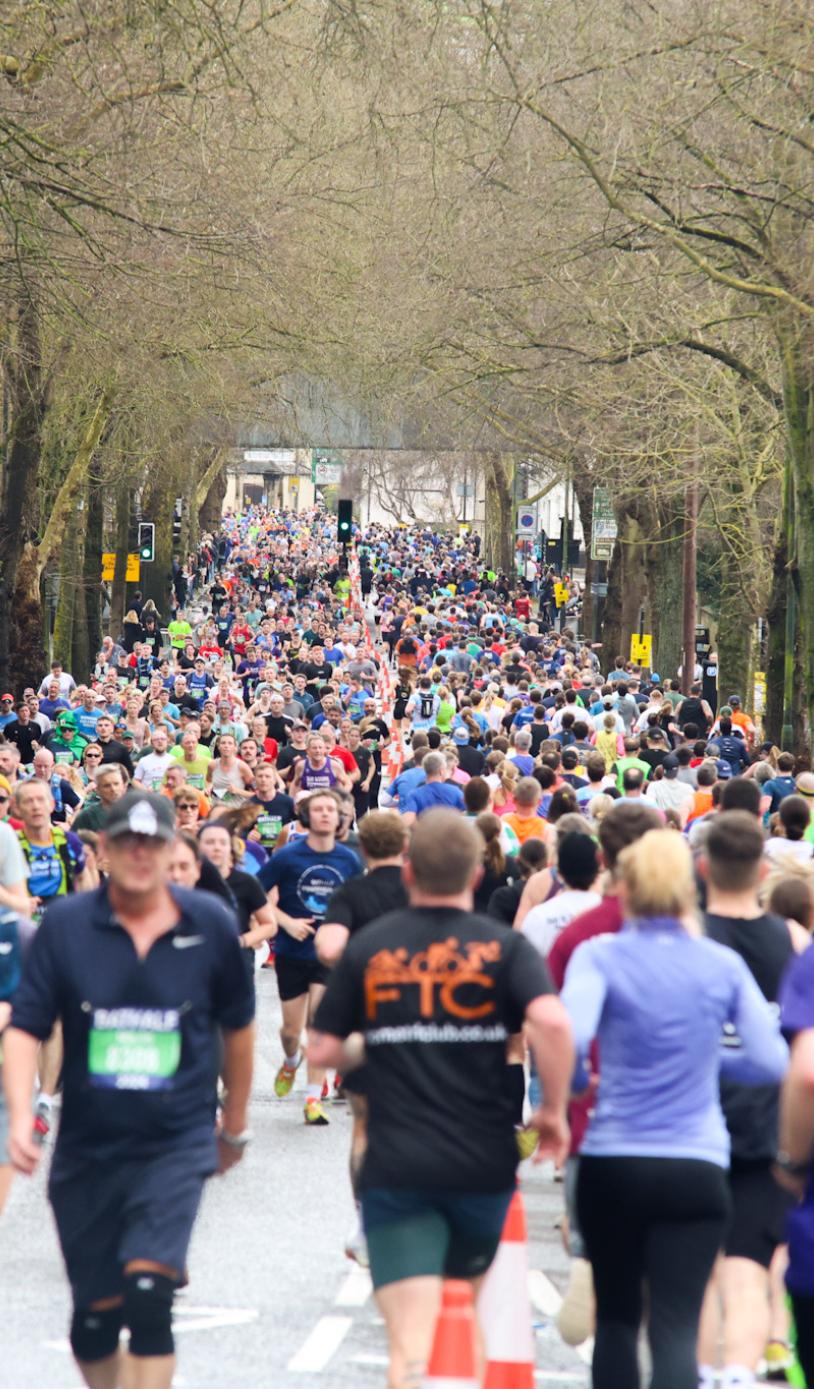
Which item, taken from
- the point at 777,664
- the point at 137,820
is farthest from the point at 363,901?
the point at 777,664

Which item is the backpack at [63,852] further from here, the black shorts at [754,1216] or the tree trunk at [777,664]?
the tree trunk at [777,664]

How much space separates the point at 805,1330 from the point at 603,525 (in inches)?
1416

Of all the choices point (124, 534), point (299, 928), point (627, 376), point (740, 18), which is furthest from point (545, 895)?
point (124, 534)

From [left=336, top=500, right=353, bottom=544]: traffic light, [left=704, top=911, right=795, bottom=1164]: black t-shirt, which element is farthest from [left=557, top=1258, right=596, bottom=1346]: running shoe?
[left=336, top=500, right=353, bottom=544]: traffic light

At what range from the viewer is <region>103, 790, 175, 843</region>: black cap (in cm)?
550

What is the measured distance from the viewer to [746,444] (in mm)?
33562

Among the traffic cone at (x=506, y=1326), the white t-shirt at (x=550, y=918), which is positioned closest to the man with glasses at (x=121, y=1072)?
the traffic cone at (x=506, y=1326)

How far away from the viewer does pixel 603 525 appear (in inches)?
1582

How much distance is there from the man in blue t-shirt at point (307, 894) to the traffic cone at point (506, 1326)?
199 inches

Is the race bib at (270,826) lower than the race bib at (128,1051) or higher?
lower

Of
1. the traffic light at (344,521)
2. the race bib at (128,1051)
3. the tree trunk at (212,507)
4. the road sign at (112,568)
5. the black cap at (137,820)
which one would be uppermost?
the tree trunk at (212,507)

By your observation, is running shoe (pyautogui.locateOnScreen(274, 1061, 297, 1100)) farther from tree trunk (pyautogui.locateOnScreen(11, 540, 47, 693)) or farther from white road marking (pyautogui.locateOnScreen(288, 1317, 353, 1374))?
tree trunk (pyautogui.locateOnScreen(11, 540, 47, 693))

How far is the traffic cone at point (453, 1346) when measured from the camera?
531 centimetres

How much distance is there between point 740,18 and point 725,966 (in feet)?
47.2
